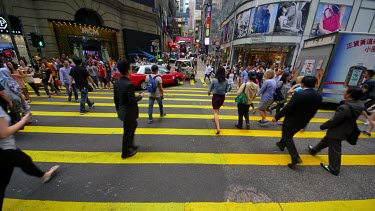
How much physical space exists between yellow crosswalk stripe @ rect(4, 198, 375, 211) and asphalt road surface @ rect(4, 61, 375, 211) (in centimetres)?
1

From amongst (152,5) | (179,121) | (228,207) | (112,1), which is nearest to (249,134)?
(179,121)

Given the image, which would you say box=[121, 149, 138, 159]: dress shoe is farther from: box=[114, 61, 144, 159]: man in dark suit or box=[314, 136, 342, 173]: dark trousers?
box=[314, 136, 342, 173]: dark trousers

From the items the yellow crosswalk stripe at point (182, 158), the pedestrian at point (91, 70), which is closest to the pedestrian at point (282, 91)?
the yellow crosswalk stripe at point (182, 158)

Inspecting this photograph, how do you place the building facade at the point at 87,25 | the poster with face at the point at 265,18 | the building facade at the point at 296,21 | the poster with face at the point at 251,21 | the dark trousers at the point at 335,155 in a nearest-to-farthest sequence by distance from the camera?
the dark trousers at the point at 335,155 < the building facade at the point at 87,25 < the building facade at the point at 296,21 < the poster with face at the point at 265,18 < the poster with face at the point at 251,21

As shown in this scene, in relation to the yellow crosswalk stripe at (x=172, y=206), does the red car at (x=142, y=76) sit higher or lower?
higher

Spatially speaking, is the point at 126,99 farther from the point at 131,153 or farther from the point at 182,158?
the point at 182,158

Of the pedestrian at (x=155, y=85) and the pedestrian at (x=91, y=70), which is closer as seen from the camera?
the pedestrian at (x=155, y=85)

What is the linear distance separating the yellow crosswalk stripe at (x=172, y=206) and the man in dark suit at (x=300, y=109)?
0.93 m

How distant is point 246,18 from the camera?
90.0 ft

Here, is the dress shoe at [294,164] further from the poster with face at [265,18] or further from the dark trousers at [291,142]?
the poster with face at [265,18]

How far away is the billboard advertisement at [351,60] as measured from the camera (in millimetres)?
6219

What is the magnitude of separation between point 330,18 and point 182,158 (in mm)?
30897

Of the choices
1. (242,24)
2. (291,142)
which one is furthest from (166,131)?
(242,24)

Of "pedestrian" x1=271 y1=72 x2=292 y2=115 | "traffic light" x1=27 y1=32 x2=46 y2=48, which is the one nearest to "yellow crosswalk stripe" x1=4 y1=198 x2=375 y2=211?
"pedestrian" x1=271 y1=72 x2=292 y2=115
